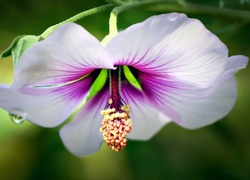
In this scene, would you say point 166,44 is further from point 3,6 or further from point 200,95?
point 3,6

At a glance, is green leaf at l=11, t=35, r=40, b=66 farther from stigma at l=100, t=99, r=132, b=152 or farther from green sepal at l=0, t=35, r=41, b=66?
stigma at l=100, t=99, r=132, b=152

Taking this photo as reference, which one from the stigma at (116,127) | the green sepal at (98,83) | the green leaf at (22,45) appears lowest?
the stigma at (116,127)

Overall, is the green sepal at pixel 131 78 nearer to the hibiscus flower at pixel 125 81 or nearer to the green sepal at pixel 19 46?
the hibiscus flower at pixel 125 81

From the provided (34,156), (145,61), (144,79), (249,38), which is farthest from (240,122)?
(145,61)

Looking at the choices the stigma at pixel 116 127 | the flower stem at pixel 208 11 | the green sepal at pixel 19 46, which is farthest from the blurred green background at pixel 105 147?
the green sepal at pixel 19 46

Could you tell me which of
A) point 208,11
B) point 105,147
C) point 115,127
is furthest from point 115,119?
point 105,147

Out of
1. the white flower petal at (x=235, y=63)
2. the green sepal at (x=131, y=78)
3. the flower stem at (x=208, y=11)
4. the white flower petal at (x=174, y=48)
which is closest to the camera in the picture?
the white flower petal at (x=174, y=48)
